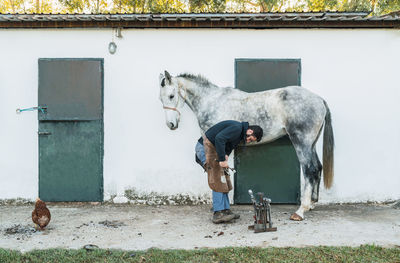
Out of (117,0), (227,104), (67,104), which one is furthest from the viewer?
(117,0)

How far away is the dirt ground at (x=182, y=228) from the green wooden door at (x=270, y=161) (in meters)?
0.25

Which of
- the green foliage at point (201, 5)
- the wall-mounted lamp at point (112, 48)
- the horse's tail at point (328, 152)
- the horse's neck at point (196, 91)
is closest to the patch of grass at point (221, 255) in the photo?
the horse's tail at point (328, 152)

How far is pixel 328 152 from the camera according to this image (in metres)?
5.31

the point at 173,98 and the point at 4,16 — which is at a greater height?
the point at 4,16

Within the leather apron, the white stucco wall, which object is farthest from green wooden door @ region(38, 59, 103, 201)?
the leather apron

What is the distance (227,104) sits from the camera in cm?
545

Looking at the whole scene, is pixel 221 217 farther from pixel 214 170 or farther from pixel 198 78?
pixel 198 78

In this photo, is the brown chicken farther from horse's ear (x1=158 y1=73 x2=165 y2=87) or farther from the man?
horse's ear (x1=158 y1=73 x2=165 y2=87)

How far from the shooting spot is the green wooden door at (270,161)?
5.79 meters

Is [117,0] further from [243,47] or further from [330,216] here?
[330,216]

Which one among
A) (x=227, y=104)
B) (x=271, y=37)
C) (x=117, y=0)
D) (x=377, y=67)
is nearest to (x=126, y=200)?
(x=227, y=104)

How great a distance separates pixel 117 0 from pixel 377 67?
19.3 metres

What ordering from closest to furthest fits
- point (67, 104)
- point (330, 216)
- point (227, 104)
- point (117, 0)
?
point (330, 216) → point (227, 104) → point (67, 104) → point (117, 0)

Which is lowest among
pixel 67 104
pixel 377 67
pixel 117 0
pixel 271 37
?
pixel 67 104
